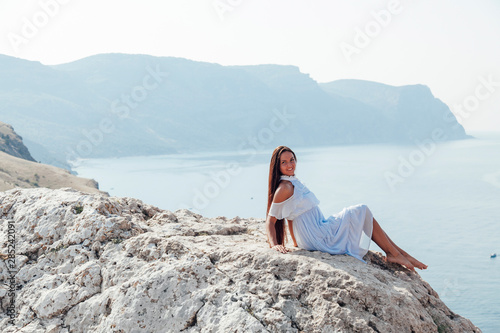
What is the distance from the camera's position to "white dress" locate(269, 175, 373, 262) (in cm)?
475

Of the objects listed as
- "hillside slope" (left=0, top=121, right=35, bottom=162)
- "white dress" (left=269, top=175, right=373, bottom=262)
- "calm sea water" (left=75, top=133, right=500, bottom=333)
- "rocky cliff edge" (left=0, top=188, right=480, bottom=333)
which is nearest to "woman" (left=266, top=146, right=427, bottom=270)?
"white dress" (left=269, top=175, right=373, bottom=262)

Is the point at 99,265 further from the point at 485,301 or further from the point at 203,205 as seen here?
the point at 203,205

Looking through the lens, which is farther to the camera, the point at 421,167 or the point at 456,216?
the point at 421,167

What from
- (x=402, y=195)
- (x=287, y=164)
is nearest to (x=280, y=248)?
(x=287, y=164)

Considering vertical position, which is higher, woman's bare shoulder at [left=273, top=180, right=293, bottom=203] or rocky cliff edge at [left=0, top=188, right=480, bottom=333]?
woman's bare shoulder at [left=273, top=180, right=293, bottom=203]

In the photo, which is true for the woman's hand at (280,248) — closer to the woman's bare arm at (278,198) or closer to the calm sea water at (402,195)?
the woman's bare arm at (278,198)

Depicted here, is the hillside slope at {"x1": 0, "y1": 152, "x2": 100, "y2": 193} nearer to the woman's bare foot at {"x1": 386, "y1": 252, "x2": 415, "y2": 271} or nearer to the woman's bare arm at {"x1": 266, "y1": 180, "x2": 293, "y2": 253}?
the woman's bare arm at {"x1": 266, "y1": 180, "x2": 293, "y2": 253}

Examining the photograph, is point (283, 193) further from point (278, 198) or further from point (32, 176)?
point (32, 176)

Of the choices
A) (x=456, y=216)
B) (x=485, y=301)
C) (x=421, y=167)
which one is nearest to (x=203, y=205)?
(x=456, y=216)

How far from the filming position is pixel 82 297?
4.42 metres

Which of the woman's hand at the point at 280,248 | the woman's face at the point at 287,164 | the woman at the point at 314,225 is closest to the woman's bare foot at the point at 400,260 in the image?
the woman at the point at 314,225

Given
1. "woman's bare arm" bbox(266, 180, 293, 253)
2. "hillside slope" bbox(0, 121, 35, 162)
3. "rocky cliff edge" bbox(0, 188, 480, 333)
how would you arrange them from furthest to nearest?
"hillside slope" bbox(0, 121, 35, 162) → "woman's bare arm" bbox(266, 180, 293, 253) → "rocky cliff edge" bbox(0, 188, 480, 333)

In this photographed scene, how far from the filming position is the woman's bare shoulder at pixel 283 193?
4.93 m

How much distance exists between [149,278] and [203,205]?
87208mm
